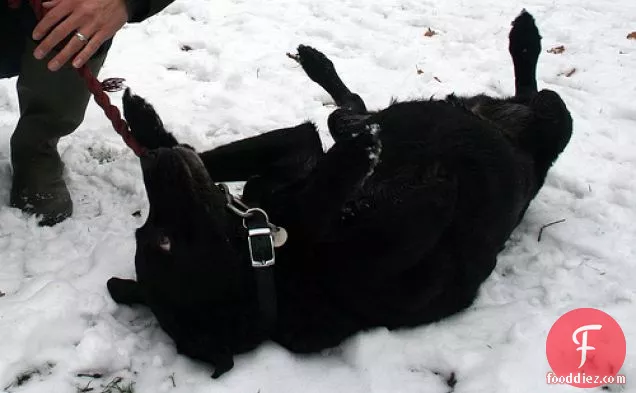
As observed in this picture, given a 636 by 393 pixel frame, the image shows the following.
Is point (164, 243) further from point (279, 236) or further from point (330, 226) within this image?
point (330, 226)

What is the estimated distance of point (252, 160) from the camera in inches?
108

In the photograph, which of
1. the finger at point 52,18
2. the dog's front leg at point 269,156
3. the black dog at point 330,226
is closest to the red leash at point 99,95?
the finger at point 52,18

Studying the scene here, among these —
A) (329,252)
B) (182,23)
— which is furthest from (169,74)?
(329,252)

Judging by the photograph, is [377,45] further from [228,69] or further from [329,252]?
[329,252]

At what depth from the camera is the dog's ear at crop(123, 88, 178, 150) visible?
2.66 metres

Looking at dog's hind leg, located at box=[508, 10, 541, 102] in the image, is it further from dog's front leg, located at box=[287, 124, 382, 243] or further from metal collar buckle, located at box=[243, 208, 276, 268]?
metal collar buckle, located at box=[243, 208, 276, 268]

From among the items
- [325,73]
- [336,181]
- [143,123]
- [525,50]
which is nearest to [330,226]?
[336,181]

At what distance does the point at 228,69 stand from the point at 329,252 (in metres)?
2.62

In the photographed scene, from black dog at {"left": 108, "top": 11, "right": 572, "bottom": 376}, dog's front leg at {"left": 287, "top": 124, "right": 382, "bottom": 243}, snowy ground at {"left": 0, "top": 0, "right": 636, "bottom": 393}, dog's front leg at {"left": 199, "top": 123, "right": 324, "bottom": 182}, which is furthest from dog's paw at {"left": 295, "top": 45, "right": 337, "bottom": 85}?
dog's front leg at {"left": 287, "top": 124, "right": 382, "bottom": 243}

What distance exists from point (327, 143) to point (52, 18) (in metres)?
1.94

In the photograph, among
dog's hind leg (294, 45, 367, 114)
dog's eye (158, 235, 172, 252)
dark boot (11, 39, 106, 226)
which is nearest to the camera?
dog's eye (158, 235, 172, 252)

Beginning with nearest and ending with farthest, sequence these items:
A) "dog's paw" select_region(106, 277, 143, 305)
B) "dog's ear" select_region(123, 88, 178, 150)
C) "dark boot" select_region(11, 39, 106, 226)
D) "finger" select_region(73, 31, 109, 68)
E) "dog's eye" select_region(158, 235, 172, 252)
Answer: "dog's eye" select_region(158, 235, 172, 252) < "finger" select_region(73, 31, 109, 68) < "dog's paw" select_region(106, 277, 143, 305) < "dog's ear" select_region(123, 88, 178, 150) < "dark boot" select_region(11, 39, 106, 226)

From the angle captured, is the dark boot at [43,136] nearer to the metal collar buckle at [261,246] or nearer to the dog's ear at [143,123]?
the dog's ear at [143,123]

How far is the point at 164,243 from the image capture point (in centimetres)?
212
